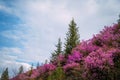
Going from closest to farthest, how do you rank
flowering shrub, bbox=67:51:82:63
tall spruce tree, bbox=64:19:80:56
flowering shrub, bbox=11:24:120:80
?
flowering shrub, bbox=11:24:120:80, flowering shrub, bbox=67:51:82:63, tall spruce tree, bbox=64:19:80:56

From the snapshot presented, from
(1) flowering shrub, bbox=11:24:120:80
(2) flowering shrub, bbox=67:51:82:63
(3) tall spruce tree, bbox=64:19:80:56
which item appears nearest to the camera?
(1) flowering shrub, bbox=11:24:120:80

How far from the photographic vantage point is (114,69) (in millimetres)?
20156

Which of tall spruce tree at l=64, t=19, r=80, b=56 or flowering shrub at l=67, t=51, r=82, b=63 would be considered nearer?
flowering shrub at l=67, t=51, r=82, b=63

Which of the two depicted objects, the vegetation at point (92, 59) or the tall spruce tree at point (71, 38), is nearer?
the vegetation at point (92, 59)

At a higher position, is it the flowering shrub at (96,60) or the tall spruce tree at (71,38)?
the tall spruce tree at (71,38)

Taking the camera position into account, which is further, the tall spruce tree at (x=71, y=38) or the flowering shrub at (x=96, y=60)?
the tall spruce tree at (x=71, y=38)

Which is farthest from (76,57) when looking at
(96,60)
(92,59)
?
(96,60)

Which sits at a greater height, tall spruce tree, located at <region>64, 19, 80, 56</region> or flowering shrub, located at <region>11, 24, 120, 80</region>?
tall spruce tree, located at <region>64, 19, 80, 56</region>

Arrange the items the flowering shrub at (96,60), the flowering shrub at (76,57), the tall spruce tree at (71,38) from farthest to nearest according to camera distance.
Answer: the tall spruce tree at (71,38) < the flowering shrub at (76,57) < the flowering shrub at (96,60)

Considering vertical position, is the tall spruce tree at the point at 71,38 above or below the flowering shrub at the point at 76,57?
above

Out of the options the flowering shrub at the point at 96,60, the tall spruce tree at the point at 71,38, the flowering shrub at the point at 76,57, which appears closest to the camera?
the flowering shrub at the point at 96,60

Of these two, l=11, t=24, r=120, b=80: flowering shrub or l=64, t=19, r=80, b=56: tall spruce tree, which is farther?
l=64, t=19, r=80, b=56: tall spruce tree

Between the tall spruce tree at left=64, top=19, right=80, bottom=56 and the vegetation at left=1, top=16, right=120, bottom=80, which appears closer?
the vegetation at left=1, top=16, right=120, bottom=80

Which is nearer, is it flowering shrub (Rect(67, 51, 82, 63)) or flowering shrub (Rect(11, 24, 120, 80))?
flowering shrub (Rect(11, 24, 120, 80))
